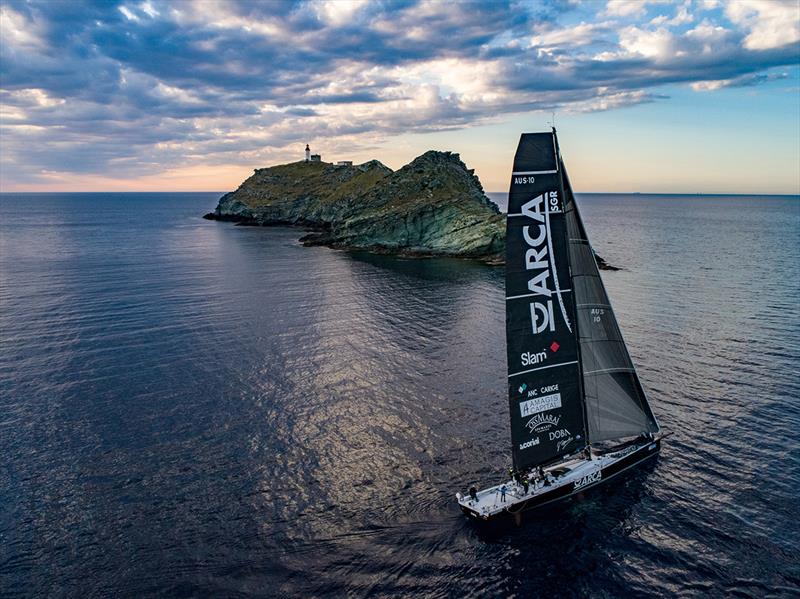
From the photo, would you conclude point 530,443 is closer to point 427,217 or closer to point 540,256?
point 540,256

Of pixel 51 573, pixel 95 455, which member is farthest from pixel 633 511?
pixel 95 455

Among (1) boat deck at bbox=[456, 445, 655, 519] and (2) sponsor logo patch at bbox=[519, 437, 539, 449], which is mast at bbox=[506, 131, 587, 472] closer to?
(2) sponsor logo patch at bbox=[519, 437, 539, 449]

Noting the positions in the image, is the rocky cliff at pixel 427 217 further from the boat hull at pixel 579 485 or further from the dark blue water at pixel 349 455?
the boat hull at pixel 579 485

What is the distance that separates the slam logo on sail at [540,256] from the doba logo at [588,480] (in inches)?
333

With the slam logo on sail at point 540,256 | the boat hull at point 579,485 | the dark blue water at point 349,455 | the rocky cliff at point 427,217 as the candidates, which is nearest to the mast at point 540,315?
the slam logo on sail at point 540,256

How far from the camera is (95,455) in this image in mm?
30156

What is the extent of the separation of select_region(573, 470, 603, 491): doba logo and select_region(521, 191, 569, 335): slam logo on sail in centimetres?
847

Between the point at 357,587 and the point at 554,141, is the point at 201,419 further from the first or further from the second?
the point at 554,141

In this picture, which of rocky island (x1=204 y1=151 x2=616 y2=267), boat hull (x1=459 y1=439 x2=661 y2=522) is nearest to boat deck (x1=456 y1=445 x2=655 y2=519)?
boat hull (x1=459 y1=439 x2=661 y2=522)

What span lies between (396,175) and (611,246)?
59460 millimetres

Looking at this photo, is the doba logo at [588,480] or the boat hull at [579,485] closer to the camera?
the boat hull at [579,485]

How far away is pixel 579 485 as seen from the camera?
2600cm

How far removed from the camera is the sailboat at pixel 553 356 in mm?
23203

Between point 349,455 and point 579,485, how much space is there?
13258 mm
